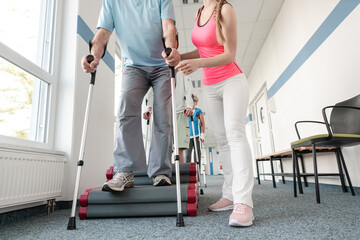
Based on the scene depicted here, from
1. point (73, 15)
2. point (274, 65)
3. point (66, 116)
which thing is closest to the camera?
point (66, 116)

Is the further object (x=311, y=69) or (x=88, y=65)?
(x=311, y=69)

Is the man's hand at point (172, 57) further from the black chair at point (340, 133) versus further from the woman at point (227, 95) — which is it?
the black chair at point (340, 133)

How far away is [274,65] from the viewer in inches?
196

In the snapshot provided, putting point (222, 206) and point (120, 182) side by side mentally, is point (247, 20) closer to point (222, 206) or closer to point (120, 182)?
point (222, 206)

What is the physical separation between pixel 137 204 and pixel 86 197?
33 centimetres

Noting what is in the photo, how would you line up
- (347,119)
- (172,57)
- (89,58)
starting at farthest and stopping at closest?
(347,119) → (89,58) → (172,57)

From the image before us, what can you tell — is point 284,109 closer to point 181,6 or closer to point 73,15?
point 181,6

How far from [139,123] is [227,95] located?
25.1 inches

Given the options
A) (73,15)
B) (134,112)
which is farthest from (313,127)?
(73,15)

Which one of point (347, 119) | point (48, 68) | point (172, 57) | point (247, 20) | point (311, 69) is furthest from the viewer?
point (247, 20)

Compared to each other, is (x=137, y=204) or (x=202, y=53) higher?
(x=202, y=53)

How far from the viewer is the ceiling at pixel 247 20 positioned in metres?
4.24

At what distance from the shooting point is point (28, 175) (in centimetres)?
161

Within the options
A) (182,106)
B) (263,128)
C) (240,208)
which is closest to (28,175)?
(240,208)
